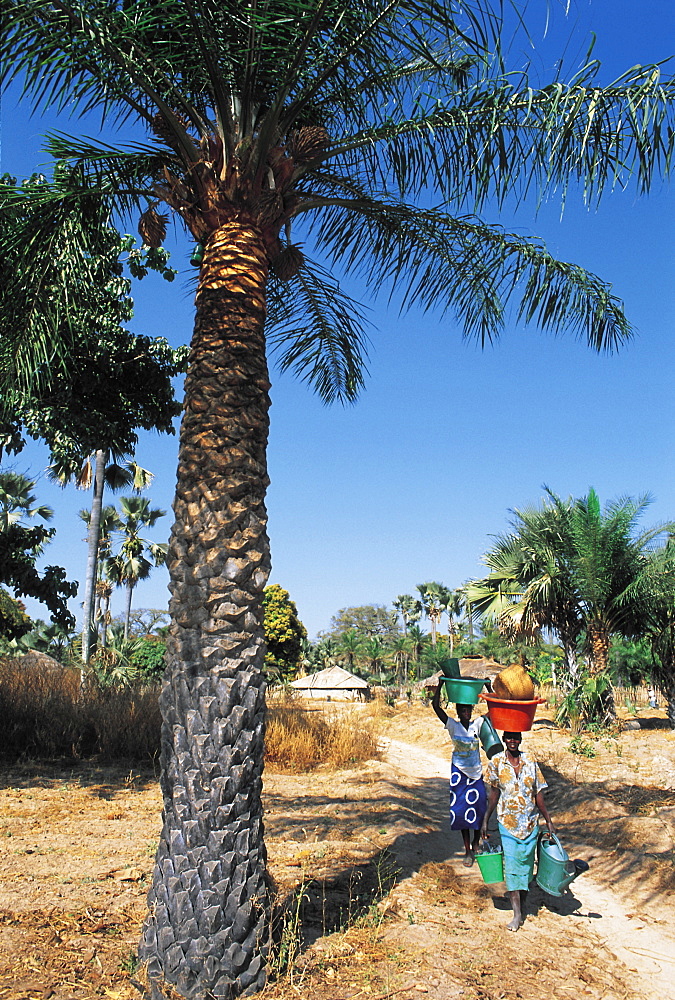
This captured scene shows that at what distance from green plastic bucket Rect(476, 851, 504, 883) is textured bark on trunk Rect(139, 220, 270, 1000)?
5.86 feet

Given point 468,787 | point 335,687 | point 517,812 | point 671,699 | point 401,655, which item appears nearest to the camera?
point 517,812

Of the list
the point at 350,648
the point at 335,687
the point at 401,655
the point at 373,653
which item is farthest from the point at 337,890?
the point at 401,655

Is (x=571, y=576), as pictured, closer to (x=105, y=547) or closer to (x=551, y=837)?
(x=551, y=837)

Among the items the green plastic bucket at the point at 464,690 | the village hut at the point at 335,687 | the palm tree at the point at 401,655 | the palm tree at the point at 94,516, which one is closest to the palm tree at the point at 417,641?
the palm tree at the point at 401,655

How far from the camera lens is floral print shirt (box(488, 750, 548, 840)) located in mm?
4641

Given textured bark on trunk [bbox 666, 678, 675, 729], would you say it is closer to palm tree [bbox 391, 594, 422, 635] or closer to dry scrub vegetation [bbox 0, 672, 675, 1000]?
dry scrub vegetation [bbox 0, 672, 675, 1000]

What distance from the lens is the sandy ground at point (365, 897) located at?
3.68m

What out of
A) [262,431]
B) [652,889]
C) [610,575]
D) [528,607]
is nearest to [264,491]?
[262,431]

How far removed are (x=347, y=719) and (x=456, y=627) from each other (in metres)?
50.7

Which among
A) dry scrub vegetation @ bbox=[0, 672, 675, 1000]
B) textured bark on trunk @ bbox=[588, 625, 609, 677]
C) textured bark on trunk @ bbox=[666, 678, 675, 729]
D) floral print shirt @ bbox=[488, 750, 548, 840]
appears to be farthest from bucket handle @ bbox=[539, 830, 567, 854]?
textured bark on trunk @ bbox=[666, 678, 675, 729]

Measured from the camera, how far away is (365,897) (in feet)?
15.9

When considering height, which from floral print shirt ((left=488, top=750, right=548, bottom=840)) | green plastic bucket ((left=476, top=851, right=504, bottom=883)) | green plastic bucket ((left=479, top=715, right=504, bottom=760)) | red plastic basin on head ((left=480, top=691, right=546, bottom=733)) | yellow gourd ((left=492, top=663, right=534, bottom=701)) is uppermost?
yellow gourd ((left=492, top=663, right=534, bottom=701))

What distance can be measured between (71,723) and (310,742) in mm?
3757

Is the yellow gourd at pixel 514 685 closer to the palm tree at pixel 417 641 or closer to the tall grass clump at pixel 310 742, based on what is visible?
the tall grass clump at pixel 310 742
